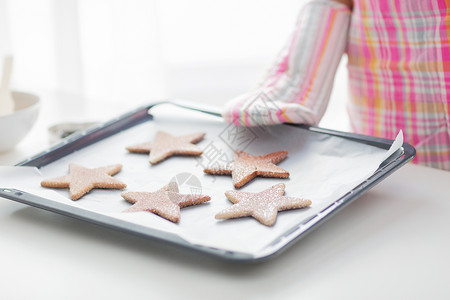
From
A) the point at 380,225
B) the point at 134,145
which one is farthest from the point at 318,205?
the point at 134,145

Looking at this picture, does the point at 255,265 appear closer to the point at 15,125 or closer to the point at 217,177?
the point at 217,177

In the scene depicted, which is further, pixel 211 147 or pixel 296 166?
pixel 211 147

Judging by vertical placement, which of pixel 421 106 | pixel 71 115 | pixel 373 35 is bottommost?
pixel 71 115

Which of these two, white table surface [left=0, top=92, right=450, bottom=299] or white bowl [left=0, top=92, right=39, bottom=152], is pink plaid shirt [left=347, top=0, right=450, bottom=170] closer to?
white table surface [left=0, top=92, right=450, bottom=299]

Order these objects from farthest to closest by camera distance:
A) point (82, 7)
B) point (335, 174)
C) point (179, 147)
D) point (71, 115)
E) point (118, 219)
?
point (82, 7) < point (71, 115) < point (179, 147) < point (335, 174) < point (118, 219)

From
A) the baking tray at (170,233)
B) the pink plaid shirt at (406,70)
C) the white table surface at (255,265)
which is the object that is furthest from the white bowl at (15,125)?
the pink plaid shirt at (406,70)

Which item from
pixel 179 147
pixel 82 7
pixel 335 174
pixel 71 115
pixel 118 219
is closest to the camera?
pixel 118 219

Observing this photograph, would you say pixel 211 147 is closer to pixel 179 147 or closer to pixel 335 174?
pixel 179 147

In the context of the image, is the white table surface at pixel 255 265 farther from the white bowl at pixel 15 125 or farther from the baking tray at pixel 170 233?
the white bowl at pixel 15 125
